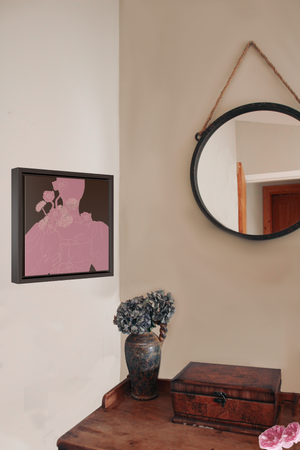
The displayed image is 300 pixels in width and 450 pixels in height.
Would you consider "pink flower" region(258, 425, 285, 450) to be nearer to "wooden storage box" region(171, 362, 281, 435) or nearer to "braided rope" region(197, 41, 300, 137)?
"wooden storage box" region(171, 362, 281, 435)

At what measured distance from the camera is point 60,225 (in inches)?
53.0

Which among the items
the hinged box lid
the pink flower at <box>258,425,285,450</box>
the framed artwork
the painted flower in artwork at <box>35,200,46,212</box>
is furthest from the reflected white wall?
the pink flower at <box>258,425,285,450</box>

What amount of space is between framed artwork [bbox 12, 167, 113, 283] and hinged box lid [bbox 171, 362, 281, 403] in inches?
20.7

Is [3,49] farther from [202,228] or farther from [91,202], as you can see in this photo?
[202,228]

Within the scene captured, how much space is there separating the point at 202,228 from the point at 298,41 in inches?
30.8

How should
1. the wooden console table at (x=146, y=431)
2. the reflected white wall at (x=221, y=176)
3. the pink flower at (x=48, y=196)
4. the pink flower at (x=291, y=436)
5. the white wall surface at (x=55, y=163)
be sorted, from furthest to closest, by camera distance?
the reflected white wall at (x=221, y=176), the pink flower at (x=48, y=196), the white wall surface at (x=55, y=163), the wooden console table at (x=146, y=431), the pink flower at (x=291, y=436)

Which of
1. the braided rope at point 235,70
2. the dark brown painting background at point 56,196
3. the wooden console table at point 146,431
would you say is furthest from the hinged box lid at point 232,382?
the braided rope at point 235,70

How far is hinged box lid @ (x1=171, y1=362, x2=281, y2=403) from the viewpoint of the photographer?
1.07m

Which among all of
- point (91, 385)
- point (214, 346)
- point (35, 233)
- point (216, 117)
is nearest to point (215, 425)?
point (214, 346)

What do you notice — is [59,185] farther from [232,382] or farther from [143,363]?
[232,382]

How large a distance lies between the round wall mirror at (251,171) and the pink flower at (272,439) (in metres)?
0.67

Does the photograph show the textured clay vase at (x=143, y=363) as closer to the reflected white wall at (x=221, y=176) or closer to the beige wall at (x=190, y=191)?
the beige wall at (x=190, y=191)

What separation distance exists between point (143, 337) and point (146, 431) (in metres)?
0.30

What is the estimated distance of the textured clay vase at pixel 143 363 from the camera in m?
1.29
